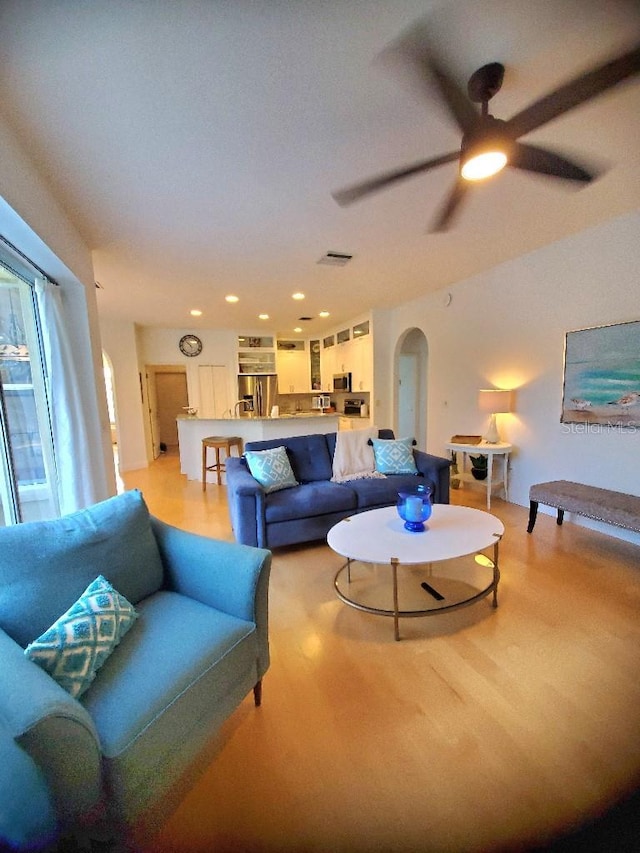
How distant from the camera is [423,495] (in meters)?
2.11

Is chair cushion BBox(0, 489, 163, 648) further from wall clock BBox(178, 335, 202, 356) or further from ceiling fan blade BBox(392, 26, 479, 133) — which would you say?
wall clock BBox(178, 335, 202, 356)

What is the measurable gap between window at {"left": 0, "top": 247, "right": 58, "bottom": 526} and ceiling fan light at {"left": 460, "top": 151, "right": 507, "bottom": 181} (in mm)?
2630

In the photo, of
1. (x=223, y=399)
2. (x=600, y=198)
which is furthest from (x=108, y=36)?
(x=223, y=399)

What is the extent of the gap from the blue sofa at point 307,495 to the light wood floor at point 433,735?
1.99ft

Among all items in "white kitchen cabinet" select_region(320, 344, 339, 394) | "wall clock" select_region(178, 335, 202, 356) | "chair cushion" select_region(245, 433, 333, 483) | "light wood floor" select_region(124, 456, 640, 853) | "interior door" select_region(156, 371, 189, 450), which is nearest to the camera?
"light wood floor" select_region(124, 456, 640, 853)

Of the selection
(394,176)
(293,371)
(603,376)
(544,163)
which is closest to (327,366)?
(293,371)

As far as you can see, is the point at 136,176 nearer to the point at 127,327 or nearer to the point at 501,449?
the point at 501,449

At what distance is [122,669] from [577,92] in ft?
8.63

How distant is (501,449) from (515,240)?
6.67ft

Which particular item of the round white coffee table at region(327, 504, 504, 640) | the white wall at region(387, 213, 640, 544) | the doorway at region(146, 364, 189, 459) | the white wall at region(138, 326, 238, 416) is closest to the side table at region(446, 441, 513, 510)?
the white wall at region(387, 213, 640, 544)

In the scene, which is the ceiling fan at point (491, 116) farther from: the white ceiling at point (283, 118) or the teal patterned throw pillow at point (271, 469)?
the teal patterned throw pillow at point (271, 469)

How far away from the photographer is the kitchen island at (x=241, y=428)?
15.9 ft

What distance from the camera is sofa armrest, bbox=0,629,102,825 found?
752mm

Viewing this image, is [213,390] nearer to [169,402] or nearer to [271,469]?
[169,402]
